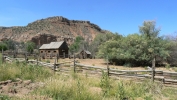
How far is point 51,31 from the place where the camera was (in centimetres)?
9212

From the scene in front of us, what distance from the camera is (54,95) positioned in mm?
5090

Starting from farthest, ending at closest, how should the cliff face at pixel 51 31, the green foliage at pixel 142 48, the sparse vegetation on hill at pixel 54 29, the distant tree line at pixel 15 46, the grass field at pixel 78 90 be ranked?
1. the sparse vegetation on hill at pixel 54 29
2. the cliff face at pixel 51 31
3. the distant tree line at pixel 15 46
4. the green foliage at pixel 142 48
5. the grass field at pixel 78 90

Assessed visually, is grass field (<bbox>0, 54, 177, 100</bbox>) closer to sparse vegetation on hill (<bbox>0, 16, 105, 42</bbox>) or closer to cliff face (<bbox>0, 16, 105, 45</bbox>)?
cliff face (<bbox>0, 16, 105, 45</bbox>)

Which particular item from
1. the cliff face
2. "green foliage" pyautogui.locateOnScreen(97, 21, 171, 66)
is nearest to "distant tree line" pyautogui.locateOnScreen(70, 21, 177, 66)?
"green foliage" pyautogui.locateOnScreen(97, 21, 171, 66)

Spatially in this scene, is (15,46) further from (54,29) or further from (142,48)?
(142,48)

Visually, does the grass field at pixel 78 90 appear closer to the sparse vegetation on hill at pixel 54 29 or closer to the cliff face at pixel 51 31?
the cliff face at pixel 51 31

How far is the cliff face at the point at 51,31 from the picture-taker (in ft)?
279

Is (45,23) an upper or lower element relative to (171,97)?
upper

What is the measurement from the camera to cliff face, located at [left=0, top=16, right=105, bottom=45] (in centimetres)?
8506

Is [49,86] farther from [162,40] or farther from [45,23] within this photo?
[45,23]

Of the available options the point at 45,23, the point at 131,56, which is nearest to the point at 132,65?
the point at 131,56

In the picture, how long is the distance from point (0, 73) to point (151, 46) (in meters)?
18.6

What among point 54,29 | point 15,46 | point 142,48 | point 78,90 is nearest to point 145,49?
point 142,48

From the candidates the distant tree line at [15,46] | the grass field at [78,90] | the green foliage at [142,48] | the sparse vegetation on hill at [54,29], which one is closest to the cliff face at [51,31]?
the sparse vegetation on hill at [54,29]
